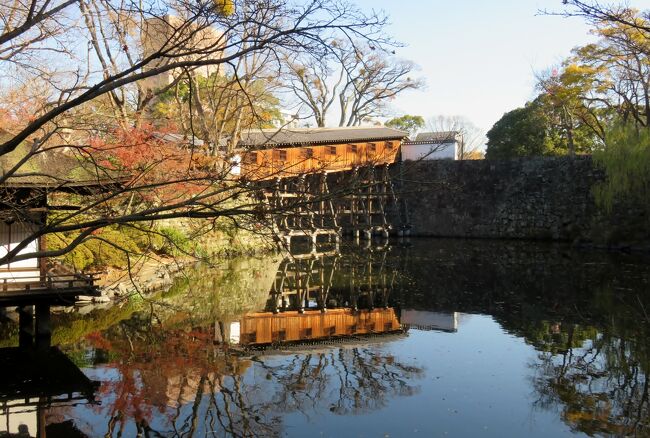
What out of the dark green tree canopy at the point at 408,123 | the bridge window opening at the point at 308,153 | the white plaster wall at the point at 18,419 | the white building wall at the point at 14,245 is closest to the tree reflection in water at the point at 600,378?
the bridge window opening at the point at 308,153

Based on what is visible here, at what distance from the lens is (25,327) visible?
354 inches

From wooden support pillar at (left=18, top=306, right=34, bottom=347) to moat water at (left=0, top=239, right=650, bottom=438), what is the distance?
289mm

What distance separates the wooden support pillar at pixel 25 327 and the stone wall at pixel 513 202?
60.0 ft

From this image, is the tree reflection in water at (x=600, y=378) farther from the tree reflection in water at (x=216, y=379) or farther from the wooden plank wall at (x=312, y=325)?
the wooden plank wall at (x=312, y=325)

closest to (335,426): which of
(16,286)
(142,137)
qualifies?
(16,286)

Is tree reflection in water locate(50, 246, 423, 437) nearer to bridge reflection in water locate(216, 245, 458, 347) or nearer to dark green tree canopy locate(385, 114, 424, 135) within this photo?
bridge reflection in water locate(216, 245, 458, 347)

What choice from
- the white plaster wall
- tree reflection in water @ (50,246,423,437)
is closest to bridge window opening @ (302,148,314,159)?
tree reflection in water @ (50,246,423,437)

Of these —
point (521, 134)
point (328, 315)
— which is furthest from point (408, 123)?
point (328, 315)

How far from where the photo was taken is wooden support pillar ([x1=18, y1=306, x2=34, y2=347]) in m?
8.91

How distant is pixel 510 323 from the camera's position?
10.6 metres

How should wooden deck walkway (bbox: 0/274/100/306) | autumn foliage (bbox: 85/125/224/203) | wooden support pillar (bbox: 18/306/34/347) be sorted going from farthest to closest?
wooden support pillar (bbox: 18/306/34/347), wooden deck walkway (bbox: 0/274/100/306), autumn foliage (bbox: 85/125/224/203)

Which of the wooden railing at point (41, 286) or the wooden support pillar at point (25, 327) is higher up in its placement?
the wooden railing at point (41, 286)

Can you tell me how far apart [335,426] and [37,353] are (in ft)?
15.4

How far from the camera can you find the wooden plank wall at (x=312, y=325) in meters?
9.85
